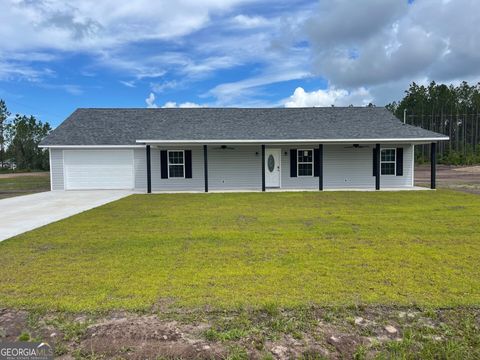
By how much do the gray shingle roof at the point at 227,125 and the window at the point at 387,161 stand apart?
1.22 metres

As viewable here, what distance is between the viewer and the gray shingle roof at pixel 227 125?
16469mm

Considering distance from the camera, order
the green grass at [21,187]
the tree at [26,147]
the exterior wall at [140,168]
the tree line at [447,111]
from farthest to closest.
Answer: the tree line at [447,111]
the tree at [26,147]
the exterior wall at [140,168]
the green grass at [21,187]

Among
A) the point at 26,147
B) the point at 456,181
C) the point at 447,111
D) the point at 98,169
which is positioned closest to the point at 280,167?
the point at 98,169

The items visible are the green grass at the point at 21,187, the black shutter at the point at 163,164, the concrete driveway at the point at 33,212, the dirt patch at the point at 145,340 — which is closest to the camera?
the dirt patch at the point at 145,340

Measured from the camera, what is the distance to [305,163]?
58.0 feet

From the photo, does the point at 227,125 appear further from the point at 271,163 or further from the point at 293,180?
the point at 293,180

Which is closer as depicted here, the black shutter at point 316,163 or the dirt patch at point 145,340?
the dirt patch at point 145,340

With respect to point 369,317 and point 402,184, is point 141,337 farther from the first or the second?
point 402,184

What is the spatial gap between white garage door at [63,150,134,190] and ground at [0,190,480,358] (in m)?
10.1

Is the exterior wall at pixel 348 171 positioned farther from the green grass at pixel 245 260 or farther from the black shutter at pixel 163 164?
the green grass at pixel 245 260

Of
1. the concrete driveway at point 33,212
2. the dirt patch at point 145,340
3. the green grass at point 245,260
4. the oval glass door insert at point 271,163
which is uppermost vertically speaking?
the oval glass door insert at point 271,163

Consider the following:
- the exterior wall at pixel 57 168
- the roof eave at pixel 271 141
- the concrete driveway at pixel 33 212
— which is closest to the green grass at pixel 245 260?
the concrete driveway at pixel 33 212

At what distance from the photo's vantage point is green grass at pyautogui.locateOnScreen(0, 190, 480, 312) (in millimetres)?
3984

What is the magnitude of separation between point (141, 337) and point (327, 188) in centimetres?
1534
